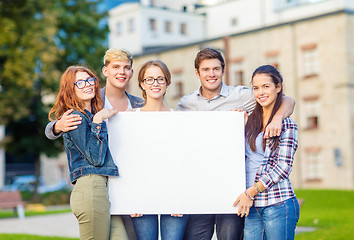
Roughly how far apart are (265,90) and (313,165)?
32.4 meters

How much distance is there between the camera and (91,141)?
4434mm

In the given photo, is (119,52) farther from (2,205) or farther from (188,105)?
(2,205)

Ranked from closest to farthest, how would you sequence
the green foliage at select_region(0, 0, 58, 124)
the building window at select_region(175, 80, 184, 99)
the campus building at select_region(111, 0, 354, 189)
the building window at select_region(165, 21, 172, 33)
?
the green foliage at select_region(0, 0, 58, 124)
the campus building at select_region(111, 0, 354, 189)
the building window at select_region(175, 80, 184, 99)
the building window at select_region(165, 21, 172, 33)

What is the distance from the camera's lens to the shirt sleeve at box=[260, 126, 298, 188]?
442 cm

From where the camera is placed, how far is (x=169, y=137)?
478 cm

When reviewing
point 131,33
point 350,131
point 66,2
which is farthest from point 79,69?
point 131,33

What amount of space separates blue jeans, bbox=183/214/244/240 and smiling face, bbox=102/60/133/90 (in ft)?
4.51

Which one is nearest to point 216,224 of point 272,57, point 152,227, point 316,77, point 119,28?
point 152,227

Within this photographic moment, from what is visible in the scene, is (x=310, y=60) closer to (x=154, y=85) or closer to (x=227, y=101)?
(x=227, y=101)

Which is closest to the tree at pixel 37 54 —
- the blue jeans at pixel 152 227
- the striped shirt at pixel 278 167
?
the blue jeans at pixel 152 227

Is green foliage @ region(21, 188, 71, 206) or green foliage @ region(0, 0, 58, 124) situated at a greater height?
green foliage @ region(0, 0, 58, 124)

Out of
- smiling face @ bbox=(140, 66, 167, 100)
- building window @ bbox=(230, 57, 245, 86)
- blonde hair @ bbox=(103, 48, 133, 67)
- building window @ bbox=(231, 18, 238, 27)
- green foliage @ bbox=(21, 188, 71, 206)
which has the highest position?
building window @ bbox=(231, 18, 238, 27)

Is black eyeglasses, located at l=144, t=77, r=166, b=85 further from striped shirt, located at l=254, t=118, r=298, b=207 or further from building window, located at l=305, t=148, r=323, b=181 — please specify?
building window, located at l=305, t=148, r=323, b=181

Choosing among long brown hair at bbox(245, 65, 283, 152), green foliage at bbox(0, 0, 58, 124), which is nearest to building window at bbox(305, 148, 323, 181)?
green foliage at bbox(0, 0, 58, 124)
